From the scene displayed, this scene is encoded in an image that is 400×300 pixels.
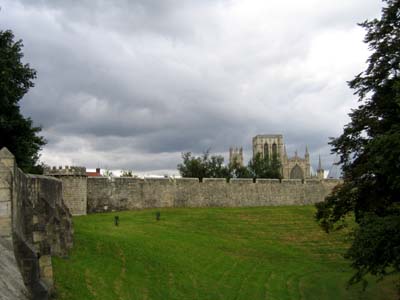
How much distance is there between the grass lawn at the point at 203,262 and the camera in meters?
14.6

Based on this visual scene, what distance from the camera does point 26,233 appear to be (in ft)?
37.0

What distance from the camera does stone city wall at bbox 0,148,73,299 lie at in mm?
7160

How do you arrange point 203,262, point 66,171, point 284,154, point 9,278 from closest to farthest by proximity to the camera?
point 9,278, point 203,262, point 66,171, point 284,154

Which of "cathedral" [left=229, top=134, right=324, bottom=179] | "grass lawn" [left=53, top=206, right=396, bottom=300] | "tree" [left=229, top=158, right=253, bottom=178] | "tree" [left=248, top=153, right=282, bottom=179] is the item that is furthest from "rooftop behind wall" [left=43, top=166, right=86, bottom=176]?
"cathedral" [left=229, top=134, right=324, bottom=179]

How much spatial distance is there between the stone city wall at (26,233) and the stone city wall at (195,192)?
19.2m

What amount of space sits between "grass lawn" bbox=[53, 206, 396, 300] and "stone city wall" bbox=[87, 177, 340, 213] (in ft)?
10.6

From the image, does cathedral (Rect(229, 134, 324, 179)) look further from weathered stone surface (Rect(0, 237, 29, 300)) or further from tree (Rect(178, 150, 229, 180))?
weathered stone surface (Rect(0, 237, 29, 300))

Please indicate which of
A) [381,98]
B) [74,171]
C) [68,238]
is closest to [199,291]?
[68,238]

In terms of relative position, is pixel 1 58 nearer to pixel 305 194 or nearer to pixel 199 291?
pixel 199 291

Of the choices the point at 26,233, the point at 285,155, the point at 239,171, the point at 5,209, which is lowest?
the point at 26,233

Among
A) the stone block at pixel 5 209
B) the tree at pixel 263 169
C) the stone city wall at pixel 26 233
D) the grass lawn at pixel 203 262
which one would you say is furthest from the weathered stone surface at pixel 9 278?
the tree at pixel 263 169

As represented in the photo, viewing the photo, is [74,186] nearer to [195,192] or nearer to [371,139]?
[195,192]

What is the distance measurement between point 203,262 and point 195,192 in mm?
20464

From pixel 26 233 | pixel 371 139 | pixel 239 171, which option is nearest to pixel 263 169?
pixel 239 171
